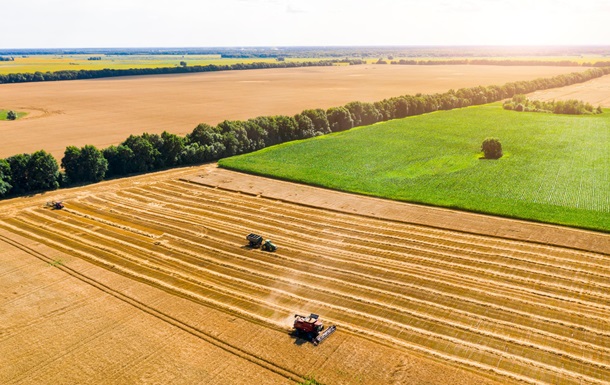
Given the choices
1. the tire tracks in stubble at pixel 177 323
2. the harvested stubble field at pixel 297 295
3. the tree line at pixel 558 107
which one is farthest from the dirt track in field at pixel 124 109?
the tire tracks in stubble at pixel 177 323

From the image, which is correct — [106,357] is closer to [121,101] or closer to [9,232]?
[9,232]

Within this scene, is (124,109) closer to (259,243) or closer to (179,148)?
(179,148)

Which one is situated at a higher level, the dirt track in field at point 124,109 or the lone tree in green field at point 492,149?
the dirt track in field at point 124,109

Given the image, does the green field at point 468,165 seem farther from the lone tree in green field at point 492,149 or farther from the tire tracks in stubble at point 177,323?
the tire tracks in stubble at point 177,323

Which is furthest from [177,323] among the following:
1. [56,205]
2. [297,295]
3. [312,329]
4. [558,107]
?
[558,107]

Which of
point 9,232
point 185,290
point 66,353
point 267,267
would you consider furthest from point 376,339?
point 9,232

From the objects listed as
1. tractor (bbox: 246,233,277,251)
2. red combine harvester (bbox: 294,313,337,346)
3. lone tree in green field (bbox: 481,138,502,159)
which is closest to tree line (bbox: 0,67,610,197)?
tractor (bbox: 246,233,277,251)
